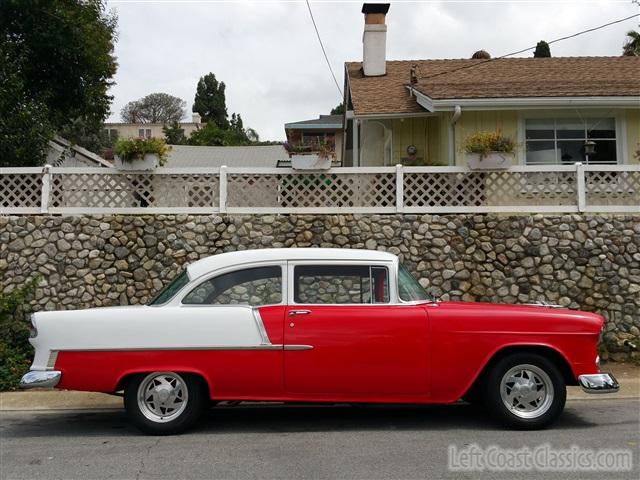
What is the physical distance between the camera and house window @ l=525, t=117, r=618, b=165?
12.5 meters

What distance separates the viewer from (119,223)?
31.5 feet

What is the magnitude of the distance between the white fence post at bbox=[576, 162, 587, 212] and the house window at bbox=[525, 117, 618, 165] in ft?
8.85

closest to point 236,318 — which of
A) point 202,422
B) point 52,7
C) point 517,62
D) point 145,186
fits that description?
point 202,422

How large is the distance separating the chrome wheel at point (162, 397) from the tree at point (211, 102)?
60.0m

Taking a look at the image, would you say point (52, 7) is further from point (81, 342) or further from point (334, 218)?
point (81, 342)

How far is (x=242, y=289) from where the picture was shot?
592 centimetres

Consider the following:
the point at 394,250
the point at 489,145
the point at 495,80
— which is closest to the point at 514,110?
the point at 495,80

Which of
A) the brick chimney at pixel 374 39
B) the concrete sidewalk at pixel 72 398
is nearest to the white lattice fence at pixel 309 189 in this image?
the concrete sidewalk at pixel 72 398

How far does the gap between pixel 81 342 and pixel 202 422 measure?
1481mm

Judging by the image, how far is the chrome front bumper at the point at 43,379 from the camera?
5631mm

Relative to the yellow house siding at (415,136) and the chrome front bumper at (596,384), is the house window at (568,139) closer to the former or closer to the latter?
the yellow house siding at (415,136)

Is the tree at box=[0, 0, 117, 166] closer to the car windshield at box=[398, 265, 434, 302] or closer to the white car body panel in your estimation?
the white car body panel

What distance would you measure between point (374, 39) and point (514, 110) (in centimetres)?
583

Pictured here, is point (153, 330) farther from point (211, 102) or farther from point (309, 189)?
point (211, 102)
